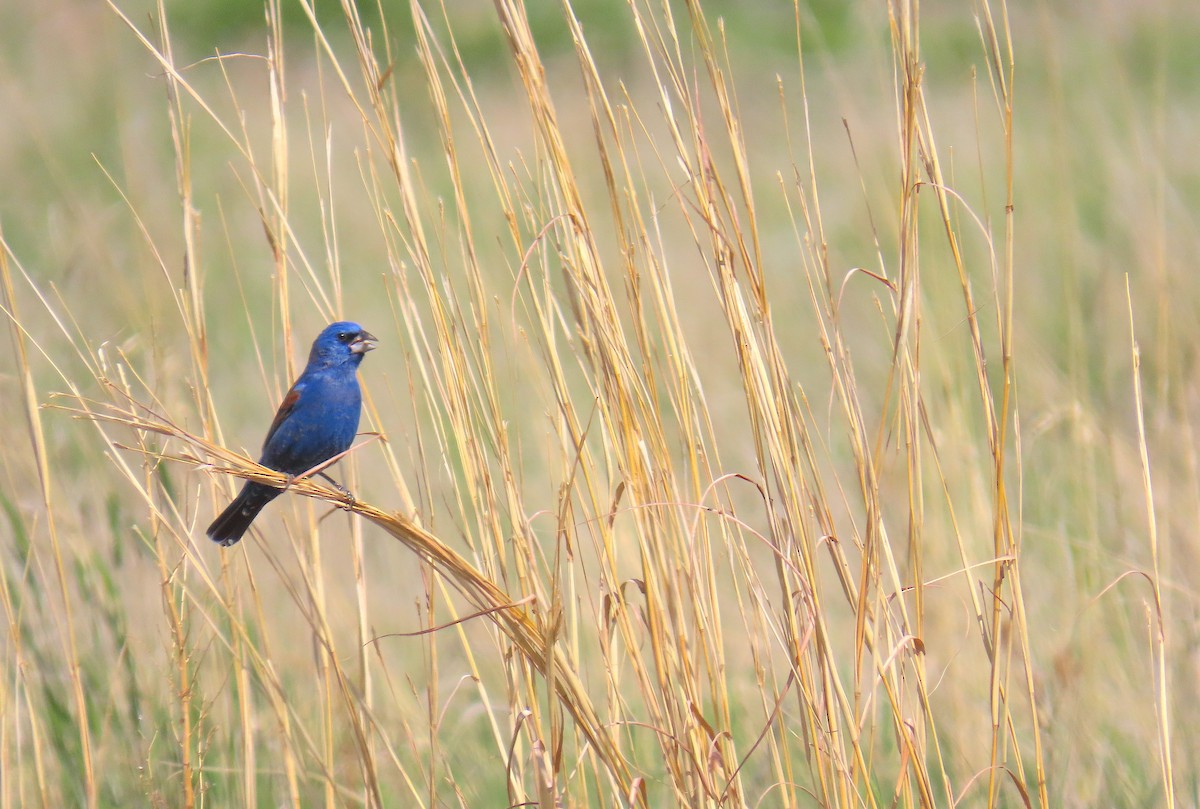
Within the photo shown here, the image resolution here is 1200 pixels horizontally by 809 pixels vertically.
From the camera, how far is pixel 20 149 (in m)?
9.45

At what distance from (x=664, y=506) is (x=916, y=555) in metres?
0.34

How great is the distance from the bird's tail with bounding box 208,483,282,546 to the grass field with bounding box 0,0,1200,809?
3.4 inches

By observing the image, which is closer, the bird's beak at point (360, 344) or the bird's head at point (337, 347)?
the bird's beak at point (360, 344)

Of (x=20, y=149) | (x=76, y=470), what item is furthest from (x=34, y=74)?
(x=76, y=470)

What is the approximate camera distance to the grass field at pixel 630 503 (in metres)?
1.53

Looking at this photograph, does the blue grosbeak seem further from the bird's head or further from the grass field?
the grass field

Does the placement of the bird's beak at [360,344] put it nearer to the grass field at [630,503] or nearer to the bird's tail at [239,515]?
the grass field at [630,503]

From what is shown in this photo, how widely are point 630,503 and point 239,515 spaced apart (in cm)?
81

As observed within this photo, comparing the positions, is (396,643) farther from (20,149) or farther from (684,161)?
(20,149)

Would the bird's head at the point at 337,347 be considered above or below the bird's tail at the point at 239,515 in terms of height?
above

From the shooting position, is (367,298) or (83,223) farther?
(367,298)

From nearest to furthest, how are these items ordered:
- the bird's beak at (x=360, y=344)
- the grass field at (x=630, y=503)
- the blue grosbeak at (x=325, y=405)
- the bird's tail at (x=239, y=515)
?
the grass field at (x=630, y=503) < the bird's tail at (x=239, y=515) < the bird's beak at (x=360, y=344) < the blue grosbeak at (x=325, y=405)

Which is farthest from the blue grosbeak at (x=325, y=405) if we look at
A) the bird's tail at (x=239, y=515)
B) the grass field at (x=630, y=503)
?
the bird's tail at (x=239, y=515)

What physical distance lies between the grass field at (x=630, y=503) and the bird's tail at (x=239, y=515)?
0.09m
